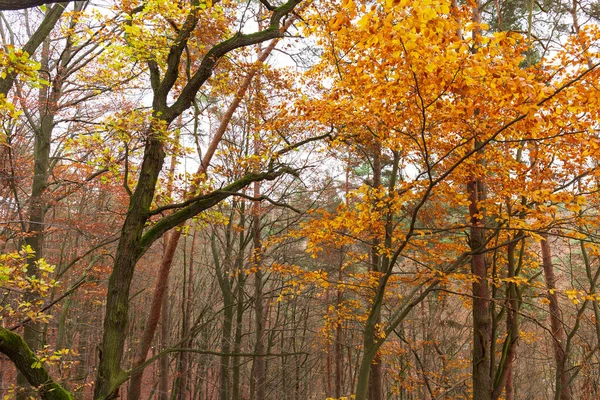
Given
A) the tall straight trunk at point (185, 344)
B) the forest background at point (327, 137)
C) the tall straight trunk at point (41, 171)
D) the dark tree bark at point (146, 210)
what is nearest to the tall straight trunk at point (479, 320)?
the forest background at point (327, 137)

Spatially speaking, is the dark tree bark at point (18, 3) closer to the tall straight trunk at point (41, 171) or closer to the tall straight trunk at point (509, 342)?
the tall straight trunk at point (41, 171)

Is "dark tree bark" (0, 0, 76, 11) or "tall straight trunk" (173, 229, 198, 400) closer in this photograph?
"dark tree bark" (0, 0, 76, 11)

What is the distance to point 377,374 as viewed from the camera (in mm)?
9328

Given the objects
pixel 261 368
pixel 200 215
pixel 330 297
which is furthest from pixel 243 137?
pixel 330 297

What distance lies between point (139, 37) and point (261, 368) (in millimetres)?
8337

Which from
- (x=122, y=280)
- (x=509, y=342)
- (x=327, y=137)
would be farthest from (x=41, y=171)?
(x=509, y=342)

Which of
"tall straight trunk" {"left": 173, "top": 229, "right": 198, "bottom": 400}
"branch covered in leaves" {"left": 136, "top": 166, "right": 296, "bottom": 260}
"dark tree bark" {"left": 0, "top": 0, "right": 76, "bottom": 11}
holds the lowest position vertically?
"tall straight trunk" {"left": 173, "top": 229, "right": 198, "bottom": 400}

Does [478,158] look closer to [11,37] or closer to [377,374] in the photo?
[377,374]

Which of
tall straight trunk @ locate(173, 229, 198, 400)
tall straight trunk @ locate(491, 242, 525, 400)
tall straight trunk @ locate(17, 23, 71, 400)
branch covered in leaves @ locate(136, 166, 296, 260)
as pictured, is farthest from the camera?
tall straight trunk @ locate(173, 229, 198, 400)

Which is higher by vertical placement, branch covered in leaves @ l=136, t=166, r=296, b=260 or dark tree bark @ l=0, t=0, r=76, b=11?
dark tree bark @ l=0, t=0, r=76, b=11

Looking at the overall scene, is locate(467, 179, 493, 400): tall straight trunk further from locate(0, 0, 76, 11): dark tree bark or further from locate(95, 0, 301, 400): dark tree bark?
locate(0, 0, 76, 11): dark tree bark

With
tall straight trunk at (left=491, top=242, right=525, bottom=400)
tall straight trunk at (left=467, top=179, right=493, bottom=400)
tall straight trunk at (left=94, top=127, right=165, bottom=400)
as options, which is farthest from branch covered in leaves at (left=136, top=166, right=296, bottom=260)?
tall straight trunk at (left=491, top=242, right=525, bottom=400)

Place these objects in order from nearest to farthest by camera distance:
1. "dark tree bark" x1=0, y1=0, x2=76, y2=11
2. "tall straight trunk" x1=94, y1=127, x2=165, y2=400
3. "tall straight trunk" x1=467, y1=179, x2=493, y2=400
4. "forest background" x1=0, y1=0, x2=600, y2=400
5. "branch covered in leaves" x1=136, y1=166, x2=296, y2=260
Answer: "dark tree bark" x1=0, y1=0, x2=76, y2=11 < "forest background" x1=0, y1=0, x2=600, y2=400 < "tall straight trunk" x1=94, y1=127, x2=165, y2=400 < "branch covered in leaves" x1=136, y1=166, x2=296, y2=260 < "tall straight trunk" x1=467, y1=179, x2=493, y2=400

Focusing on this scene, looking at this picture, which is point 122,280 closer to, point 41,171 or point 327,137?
point 327,137
